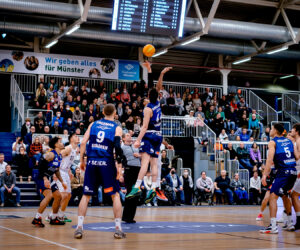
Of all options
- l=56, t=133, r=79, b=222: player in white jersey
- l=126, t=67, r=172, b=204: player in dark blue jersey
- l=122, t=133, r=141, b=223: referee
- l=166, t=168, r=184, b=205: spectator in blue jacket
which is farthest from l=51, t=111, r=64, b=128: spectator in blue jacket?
l=126, t=67, r=172, b=204: player in dark blue jersey

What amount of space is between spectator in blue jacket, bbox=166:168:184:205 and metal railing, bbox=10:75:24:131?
7392 millimetres

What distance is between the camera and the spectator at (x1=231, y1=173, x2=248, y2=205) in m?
21.0

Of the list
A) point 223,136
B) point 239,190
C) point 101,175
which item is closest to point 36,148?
point 239,190

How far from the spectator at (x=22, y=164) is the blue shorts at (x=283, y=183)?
12254 mm

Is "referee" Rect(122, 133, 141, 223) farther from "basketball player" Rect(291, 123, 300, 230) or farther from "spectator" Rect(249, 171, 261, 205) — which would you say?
"spectator" Rect(249, 171, 261, 205)

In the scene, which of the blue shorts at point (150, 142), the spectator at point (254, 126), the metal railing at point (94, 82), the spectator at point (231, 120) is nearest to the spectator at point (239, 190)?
the spectator at point (231, 120)

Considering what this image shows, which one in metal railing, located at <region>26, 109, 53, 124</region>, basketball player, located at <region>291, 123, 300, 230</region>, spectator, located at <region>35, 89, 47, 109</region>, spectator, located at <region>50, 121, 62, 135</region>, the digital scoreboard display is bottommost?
basketball player, located at <region>291, 123, 300, 230</region>

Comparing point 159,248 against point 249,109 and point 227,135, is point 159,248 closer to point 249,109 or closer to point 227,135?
point 227,135

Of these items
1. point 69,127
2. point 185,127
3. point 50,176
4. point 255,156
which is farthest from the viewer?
point 185,127

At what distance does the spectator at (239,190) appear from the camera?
21047 mm

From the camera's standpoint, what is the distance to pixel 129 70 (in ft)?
90.2

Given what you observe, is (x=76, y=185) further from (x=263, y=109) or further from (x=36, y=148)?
(x=263, y=109)

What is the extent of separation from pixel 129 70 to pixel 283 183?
1922cm

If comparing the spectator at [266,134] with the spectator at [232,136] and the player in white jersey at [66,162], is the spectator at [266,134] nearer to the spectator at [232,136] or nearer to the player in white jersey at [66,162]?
the spectator at [232,136]
